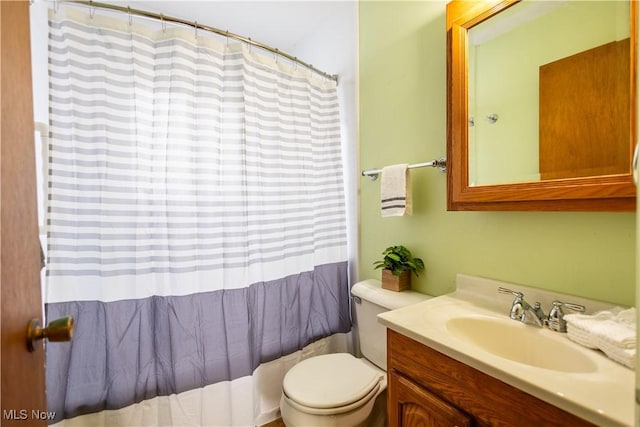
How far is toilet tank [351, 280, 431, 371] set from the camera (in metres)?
1.32

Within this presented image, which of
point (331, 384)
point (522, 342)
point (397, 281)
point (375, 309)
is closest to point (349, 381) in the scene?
point (331, 384)

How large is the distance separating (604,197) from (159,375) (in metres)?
1.76

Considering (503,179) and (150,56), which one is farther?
(150,56)

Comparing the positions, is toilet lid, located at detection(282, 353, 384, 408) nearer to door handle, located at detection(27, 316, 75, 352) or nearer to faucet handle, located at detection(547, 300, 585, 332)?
faucet handle, located at detection(547, 300, 585, 332)

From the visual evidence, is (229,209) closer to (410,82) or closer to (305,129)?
(305,129)

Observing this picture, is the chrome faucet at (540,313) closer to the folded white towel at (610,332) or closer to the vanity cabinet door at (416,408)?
the folded white towel at (610,332)

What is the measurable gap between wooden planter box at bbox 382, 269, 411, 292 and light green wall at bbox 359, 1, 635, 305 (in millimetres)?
44

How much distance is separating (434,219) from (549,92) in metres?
0.62

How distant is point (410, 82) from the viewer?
4.60 ft

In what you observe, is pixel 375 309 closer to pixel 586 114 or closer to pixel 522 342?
pixel 522 342

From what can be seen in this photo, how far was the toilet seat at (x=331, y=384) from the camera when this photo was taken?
110 centimetres

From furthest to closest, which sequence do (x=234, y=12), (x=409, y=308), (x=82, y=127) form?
1. (x=234, y=12)
2. (x=82, y=127)
3. (x=409, y=308)

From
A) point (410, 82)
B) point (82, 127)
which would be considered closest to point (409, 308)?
point (410, 82)

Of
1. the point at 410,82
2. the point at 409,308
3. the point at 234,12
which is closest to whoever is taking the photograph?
the point at 409,308
